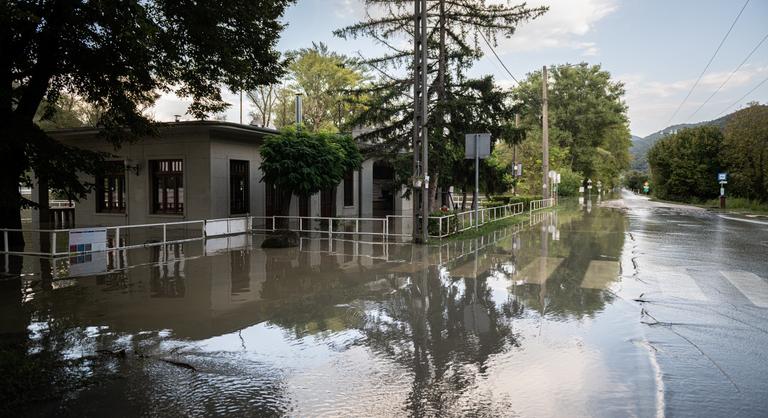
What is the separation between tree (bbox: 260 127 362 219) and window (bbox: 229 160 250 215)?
4452 mm

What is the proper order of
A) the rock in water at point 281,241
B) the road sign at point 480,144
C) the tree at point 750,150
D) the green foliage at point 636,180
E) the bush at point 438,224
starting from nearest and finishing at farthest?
1. the rock in water at point 281,241
2. the road sign at point 480,144
3. the bush at point 438,224
4. the tree at point 750,150
5. the green foliage at point 636,180

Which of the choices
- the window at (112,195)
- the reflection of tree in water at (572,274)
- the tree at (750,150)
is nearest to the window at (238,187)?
the window at (112,195)

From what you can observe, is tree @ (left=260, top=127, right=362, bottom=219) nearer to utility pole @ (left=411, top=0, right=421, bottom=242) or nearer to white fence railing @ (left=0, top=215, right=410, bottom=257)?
white fence railing @ (left=0, top=215, right=410, bottom=257)

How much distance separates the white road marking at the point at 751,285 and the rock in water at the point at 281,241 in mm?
11567

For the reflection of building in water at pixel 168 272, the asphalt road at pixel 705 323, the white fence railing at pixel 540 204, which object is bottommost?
the asphalt road at pixel 705 323

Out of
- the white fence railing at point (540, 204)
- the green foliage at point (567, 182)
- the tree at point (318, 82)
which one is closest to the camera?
the white fence railing at point (540, 204)

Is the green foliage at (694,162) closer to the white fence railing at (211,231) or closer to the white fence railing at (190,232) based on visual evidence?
the white fence railing at (211,231)

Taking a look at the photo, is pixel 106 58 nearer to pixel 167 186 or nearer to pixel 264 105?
pixel 167 186

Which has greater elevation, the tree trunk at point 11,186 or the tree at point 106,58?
the tree at point 106,58

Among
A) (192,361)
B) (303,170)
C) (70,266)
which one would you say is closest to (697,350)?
(192,361)

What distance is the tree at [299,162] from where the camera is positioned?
19.2m

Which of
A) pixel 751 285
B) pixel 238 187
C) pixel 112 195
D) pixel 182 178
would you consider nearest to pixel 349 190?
pixel 238 187

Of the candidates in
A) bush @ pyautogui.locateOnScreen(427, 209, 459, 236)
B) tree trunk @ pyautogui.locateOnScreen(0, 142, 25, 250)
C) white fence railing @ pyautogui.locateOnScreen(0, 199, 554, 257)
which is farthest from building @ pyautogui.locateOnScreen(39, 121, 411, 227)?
tree trunk @ pyautogui.locateOnScreen(0, 142, 25, 250)

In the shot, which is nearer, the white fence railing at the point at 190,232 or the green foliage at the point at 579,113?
the white fence railing at the point at 190,232
